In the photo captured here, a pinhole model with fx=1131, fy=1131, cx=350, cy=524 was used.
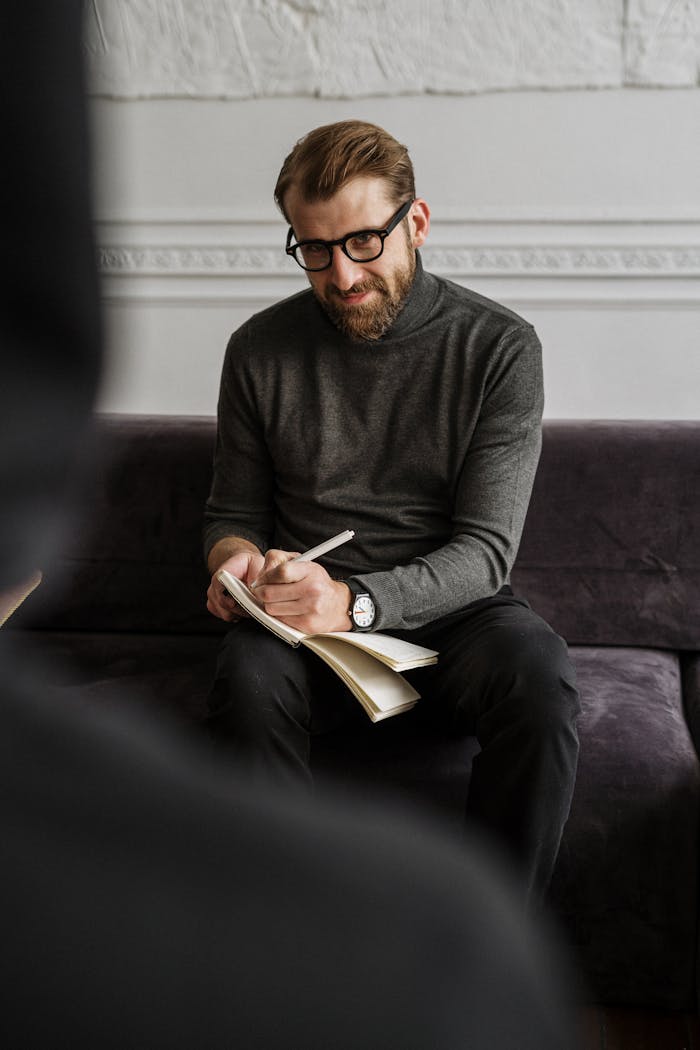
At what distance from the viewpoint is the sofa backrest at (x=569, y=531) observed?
2.27 metres

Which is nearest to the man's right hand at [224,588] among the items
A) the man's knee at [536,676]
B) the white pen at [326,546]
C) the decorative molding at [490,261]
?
the white pen at [326,546]

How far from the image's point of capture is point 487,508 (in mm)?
1925

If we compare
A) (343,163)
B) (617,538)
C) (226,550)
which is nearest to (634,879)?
(617,538)

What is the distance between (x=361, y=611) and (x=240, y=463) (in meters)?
0.48

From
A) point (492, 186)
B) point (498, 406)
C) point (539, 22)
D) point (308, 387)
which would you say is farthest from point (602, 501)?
point (539, 22)

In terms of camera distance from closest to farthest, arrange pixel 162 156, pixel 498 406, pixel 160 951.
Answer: pixel 160 951, pixel 498 406, pixel 162 156

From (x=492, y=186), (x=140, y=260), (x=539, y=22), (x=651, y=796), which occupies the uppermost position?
(x=539, y=22)

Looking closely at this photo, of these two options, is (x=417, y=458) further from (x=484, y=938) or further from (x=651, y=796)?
(x=484, y=938)

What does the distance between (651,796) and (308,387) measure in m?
0.93

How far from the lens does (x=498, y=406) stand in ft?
6.52

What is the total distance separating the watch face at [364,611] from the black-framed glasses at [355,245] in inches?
23.7

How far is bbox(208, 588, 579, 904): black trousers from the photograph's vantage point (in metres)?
1.62

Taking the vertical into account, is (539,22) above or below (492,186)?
above

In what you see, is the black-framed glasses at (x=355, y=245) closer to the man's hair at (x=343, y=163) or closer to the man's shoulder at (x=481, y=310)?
the man's hair at (x=343, y=163)
